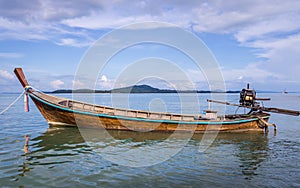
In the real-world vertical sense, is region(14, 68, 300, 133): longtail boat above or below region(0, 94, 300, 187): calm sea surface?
above

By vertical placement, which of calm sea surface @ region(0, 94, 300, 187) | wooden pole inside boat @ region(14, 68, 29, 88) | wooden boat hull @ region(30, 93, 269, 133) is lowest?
calm sea surface @ region(0, 94, 300, 187)

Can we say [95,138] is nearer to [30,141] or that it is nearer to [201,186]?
[30,141]

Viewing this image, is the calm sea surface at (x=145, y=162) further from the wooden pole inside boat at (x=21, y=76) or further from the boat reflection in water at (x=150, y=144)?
the wooden pole inside boat at (x=21, y=76)

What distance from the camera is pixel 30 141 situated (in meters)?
14.4

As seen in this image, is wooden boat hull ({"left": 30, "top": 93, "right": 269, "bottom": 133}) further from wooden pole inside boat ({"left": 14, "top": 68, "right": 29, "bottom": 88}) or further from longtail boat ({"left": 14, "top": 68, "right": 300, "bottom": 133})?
wooden pole inside boat ({"left": 14, "top": 68, "right": 29, "bottom": 88})

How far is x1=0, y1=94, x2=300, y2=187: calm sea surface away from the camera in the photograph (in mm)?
8609

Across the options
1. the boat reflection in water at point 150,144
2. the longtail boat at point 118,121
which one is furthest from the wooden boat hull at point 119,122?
the boat reflection in water at point 150,144

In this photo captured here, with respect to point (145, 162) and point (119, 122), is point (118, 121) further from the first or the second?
point (145, 162)

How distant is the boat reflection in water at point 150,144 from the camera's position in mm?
10422

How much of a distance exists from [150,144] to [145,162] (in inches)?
140

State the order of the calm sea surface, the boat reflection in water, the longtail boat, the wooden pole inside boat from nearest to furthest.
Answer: the calm sea surface
the boat reflection in water
the longtail boat
the wooden pole inside boat

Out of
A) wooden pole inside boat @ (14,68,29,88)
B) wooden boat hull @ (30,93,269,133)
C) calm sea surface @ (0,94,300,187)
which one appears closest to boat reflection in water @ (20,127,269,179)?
calm sea surface @ (0,94,300,187)

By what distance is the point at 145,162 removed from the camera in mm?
Answer: 10773

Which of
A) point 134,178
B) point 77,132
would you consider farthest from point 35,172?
point 77,132
